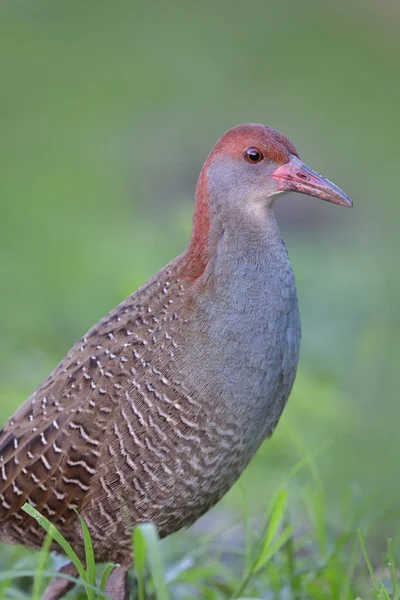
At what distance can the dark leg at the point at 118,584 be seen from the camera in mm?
3768

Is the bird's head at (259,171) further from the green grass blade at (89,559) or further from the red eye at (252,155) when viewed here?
the green grass blade at (89,559)

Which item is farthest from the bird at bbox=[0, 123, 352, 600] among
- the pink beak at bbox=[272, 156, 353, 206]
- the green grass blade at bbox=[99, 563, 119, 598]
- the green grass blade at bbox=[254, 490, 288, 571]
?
the green grass blade at bbox=[99, 563, 119, 598]

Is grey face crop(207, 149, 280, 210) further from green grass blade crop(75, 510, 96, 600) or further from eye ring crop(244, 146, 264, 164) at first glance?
green grass blade crop(75, 510, 96, 600)

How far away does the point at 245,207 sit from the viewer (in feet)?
11.9

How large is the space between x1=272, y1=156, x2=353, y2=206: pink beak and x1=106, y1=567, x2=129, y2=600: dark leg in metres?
1.42

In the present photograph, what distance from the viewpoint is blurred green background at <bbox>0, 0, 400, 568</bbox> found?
19.8ft

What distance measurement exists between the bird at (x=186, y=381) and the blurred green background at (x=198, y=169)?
0.79m

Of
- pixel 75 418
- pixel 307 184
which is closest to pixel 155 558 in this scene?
pixel 75 418

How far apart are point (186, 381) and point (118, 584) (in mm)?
799

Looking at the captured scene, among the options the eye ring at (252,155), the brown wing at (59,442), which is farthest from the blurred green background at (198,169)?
the eye ring at (252,155)

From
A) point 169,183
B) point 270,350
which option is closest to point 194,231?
→ point 270,350

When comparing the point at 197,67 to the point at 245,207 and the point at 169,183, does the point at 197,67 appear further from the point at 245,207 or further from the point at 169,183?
the point at 245,207

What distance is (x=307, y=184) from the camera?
11.8 feet

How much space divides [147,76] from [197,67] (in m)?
0.80
